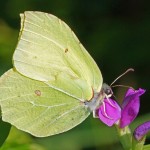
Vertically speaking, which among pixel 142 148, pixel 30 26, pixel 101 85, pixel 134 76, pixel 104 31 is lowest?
pixel 134 76

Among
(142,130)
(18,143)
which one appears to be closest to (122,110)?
(142,130)

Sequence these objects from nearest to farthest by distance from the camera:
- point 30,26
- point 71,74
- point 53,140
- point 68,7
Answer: point 30,26 → point 71,74 → point 53,140 → point 68,7

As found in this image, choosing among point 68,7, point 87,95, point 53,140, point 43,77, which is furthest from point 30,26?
point 68,7

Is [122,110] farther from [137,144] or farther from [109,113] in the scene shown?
[137,144]

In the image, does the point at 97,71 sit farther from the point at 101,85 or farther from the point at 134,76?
the point at 134,76

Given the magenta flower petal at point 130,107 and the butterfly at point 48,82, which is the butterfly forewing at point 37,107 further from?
the magenta flower petal at point 130,107

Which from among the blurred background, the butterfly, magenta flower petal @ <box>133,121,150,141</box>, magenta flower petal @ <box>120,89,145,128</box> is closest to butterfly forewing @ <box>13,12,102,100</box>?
the butterfly

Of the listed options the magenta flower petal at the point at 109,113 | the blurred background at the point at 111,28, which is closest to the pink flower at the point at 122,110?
the magenta flower petal at the point at 109,113
